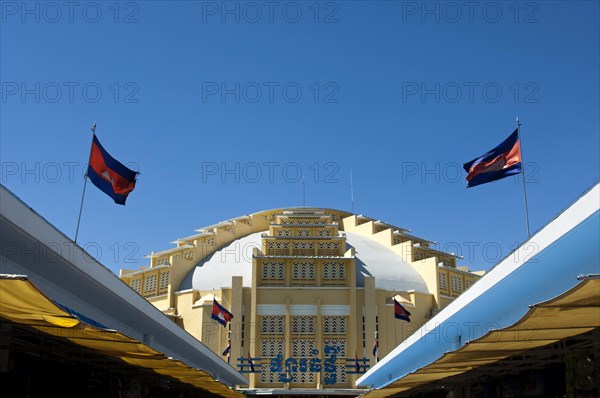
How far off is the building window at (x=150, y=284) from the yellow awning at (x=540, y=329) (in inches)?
1331

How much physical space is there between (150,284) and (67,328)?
3724 cm

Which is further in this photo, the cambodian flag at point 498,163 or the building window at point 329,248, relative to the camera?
the building window at point 329,248

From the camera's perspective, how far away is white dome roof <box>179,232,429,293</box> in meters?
43.5

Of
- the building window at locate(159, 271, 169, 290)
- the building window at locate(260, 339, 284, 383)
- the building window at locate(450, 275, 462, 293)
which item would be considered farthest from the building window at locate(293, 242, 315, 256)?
the building window at locate(450, 275, 462, 293)

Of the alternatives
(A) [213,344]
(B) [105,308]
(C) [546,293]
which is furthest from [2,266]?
(A) [213,344]

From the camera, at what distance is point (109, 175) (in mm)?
17375

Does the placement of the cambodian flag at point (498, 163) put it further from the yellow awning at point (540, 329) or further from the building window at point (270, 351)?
the building window at point (270, 351)

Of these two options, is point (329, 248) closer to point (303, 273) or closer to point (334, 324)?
point (303, 273)

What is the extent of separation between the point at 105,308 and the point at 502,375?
36.1ft

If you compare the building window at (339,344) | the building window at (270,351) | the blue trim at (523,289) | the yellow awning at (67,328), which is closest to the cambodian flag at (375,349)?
the building window at (339,344)

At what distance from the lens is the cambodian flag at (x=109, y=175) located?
16.8 metres

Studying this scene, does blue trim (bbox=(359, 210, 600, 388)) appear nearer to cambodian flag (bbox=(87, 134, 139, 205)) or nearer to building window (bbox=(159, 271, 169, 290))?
cambodian flag (bbox=(87, 134, 139, 205))

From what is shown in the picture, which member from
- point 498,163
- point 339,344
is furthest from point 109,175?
point 339,344

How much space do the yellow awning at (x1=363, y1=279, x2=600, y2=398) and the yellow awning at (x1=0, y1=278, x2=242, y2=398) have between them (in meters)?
5.49
